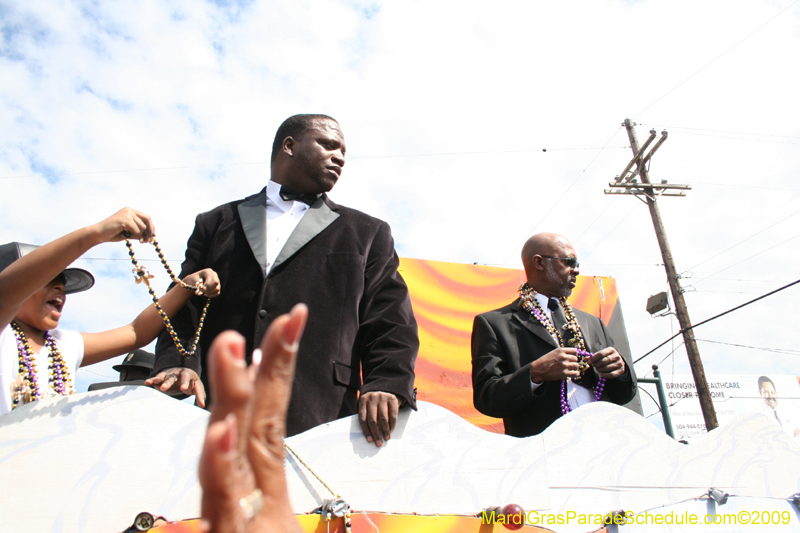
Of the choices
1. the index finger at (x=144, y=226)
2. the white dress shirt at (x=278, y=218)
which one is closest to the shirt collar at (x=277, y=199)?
the white dress shirt at (x=278, y=218)

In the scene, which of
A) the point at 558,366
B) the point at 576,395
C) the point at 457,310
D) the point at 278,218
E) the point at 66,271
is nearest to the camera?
the point at 66,271

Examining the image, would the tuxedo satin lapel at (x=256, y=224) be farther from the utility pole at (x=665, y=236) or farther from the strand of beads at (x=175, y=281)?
the utility pole at (x=665, y=236)

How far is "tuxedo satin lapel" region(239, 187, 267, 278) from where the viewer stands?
207 centimetres

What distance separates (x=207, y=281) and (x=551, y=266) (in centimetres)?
206

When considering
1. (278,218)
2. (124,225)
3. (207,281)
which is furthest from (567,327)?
(124,225)

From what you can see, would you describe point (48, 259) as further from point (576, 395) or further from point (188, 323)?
point (576, 395)

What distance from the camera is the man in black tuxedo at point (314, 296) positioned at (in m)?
1.81

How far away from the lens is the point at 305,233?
2.13m

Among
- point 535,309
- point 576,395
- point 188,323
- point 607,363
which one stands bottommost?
point 576,395

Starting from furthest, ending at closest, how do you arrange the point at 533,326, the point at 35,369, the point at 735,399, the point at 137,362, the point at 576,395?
the point at 735,399, the point at 137,362, the point at 533,326, the point at 576,395, the point at 35,369

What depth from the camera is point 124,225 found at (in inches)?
62.9

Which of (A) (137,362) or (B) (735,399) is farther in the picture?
(B) (735,399)

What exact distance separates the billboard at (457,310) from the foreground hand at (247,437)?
4898mm

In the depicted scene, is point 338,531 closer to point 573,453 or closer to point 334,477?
point 334,477
